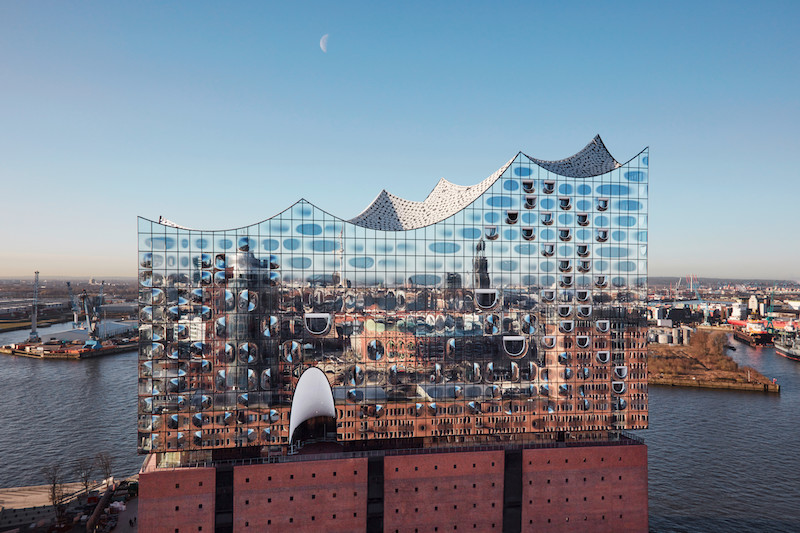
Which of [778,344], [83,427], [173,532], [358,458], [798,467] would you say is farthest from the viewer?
[778,344]

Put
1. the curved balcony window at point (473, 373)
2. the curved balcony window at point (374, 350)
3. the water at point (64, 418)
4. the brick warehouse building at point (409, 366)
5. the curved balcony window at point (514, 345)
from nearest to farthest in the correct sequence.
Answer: the brick warehouse building at point (409, 366) → the curved balcony window at point (374, 350) → the curved balcony window at point (473, 373) → the curved balcony window at point (514, 345) → the water at point (64, 418)

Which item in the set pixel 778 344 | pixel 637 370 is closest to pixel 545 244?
pixel 637 370

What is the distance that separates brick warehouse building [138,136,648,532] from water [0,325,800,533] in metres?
9.73

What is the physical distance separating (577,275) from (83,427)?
53.8 m

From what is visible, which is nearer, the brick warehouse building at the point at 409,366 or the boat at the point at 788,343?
the brick warehouse building at the point at 409,366

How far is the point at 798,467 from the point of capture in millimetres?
48094

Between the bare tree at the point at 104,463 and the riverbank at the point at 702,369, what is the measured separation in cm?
7723

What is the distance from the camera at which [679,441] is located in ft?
176

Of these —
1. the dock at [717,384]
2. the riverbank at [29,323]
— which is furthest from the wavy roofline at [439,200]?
the riverbank at [29,323]

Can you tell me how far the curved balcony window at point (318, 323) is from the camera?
3416 cm

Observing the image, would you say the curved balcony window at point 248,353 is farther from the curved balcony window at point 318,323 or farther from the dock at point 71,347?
the dock at point 71,347

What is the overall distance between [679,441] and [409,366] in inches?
1381

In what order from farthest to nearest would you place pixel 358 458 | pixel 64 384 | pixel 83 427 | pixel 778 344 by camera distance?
pixel 778 344
pixel 64 384
pixel 83 427
pixel 358 458

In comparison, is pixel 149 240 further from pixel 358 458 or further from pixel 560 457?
pixel 560 457
